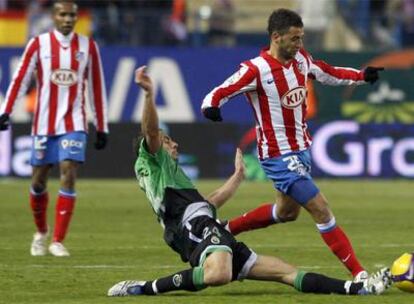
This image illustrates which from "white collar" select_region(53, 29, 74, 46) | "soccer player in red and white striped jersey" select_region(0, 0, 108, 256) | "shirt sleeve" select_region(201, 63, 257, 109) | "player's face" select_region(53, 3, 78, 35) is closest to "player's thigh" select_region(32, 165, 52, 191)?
"soccer player in red and white striped jersey" select_region(0, 0, 108, 256)

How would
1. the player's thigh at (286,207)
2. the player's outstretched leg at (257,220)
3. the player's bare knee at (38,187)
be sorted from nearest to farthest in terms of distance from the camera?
1. the player's thigh at (286,207)
2. the player's outstretched leg at (257,220)
3. the player's bare knee at (38,187)

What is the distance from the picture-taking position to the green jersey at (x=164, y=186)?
942 cm

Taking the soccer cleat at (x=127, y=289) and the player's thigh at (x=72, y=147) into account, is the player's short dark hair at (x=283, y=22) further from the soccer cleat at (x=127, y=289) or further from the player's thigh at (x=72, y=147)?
the player's thigh at (x=72, y=147)

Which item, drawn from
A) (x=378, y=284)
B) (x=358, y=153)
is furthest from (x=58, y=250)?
(x=358, y=153)

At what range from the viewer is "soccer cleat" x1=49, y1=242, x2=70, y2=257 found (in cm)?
1203

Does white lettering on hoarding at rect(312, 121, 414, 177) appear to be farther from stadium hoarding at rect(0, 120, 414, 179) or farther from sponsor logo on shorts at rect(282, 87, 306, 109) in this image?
sponsor logo on shorts at rect(282, 87, 306, 109)

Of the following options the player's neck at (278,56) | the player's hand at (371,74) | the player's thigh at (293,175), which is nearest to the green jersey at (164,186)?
the player's thigh at (293,175)

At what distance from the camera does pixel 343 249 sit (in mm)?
9750

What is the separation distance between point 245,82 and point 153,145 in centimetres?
97

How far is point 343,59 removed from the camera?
2331 centimetres

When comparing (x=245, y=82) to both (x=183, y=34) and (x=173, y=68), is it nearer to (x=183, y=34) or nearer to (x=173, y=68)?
(x=173, y=68)

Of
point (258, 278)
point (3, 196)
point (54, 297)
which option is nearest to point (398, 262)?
point (258, 278)

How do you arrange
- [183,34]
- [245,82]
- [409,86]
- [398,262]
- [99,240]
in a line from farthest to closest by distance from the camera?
1. [183,34]
2. [409,86]
3. [99,240]
4. [245,82]
5. [398,262]

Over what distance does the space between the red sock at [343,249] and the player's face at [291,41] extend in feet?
4.51
